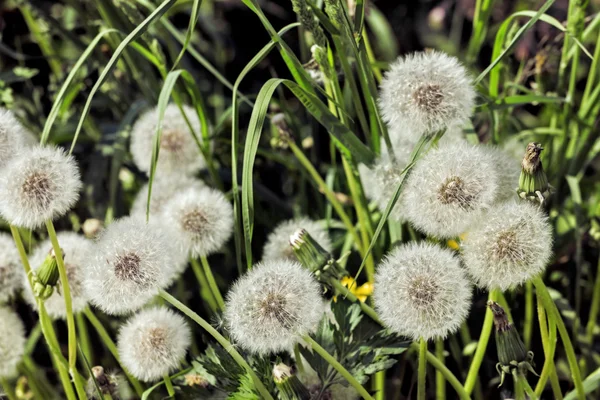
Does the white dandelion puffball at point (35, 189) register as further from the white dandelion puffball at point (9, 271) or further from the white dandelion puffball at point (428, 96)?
the white dandelion puffball at point (428, 96)

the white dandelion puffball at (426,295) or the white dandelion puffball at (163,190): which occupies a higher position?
the white dandelion puffball at (426,295)

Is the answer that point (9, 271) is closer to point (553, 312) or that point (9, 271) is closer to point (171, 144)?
point (171, 144)

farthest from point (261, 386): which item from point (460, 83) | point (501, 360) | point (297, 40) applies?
point (297, 40)

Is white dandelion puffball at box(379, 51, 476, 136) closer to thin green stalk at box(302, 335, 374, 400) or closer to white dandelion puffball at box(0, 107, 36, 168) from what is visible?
thin green stalk at box(302, 335, 374, 400)

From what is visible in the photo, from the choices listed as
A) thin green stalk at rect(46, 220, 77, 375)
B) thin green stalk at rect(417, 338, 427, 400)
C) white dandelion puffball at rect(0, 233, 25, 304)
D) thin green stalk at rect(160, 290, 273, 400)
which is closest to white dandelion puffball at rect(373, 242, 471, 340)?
thin green stalk at rect(417, 338, 427, 400)

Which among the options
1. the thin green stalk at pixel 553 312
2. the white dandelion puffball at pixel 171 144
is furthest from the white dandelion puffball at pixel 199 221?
the thin green stalk at pixel 553 312

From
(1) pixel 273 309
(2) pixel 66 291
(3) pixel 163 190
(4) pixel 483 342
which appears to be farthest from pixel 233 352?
(3) pixel 163 190
